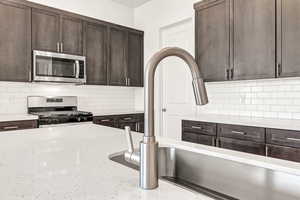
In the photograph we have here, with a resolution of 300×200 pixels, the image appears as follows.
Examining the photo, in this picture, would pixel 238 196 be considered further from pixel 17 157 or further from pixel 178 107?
pixel 178 107

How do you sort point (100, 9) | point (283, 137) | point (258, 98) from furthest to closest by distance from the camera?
point (100, 9)
point (258, 98)
point (283, 137)

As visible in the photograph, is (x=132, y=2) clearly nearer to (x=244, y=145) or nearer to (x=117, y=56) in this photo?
(x=117, y=56)

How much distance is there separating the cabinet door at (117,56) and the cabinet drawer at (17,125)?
5.00 ft

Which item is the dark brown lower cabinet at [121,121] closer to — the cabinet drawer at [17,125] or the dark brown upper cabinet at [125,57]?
the dark brown upper cabinet at [125,57]

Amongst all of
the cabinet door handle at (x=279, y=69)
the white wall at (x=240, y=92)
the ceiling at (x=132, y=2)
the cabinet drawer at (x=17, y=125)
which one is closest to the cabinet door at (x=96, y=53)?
the ceiling at (x=132, y=2)

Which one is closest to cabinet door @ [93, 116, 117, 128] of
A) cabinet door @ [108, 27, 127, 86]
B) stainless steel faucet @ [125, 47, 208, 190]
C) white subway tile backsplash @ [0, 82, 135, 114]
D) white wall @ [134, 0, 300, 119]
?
white subway tile backsplash @ [0, 82, 135, 114]

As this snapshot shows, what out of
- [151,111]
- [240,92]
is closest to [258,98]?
[240,92]

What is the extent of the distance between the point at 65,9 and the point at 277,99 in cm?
356

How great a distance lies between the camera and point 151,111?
21.6 inches

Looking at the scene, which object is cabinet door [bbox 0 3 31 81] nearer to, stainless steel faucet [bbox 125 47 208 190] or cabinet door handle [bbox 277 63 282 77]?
stainless steel faucet [bbox 125 47 208 190]

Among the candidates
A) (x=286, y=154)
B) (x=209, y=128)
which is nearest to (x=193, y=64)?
(x=286, y=154)

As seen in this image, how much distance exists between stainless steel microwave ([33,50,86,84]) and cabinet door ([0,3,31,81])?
4.9 inches

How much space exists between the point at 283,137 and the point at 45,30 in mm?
3337

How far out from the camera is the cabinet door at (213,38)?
2709 millimetres
